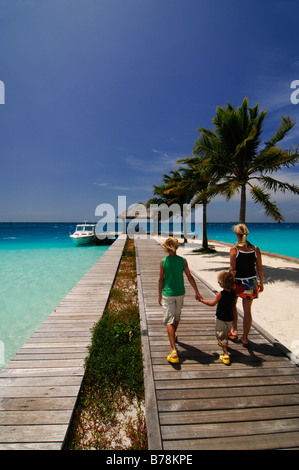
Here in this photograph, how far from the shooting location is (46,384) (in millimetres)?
3184

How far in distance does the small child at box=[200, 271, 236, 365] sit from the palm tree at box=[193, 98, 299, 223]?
7864mm

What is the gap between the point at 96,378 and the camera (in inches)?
133

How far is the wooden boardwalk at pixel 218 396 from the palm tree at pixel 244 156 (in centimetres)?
820

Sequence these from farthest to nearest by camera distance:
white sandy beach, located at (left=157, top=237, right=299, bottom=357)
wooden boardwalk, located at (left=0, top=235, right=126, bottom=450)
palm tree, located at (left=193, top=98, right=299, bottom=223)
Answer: palm tree, located at (left=193, top=98, right=299, bottom=223) < white sandy beach, located at (left=157, top=237, right=299, bottom=357) < wooden boardwalk, located at (left=0, top=235, right=126, bottom=450)

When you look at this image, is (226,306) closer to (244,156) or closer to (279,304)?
(279,304)

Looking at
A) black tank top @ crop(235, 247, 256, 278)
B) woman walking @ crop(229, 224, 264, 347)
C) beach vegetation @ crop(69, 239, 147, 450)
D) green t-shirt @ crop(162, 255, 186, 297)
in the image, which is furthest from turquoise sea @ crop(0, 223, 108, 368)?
black tank top @ crop(235, 247, 256, 278)

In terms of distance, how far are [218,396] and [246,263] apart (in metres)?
2.01

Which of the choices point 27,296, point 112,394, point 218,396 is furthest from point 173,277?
point 27,296

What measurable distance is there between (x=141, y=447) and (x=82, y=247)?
1184 inches

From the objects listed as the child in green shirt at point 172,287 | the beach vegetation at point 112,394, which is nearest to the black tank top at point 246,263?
the child in green shirt at point 172,287

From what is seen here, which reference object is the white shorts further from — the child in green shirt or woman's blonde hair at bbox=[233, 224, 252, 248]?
woman's blonde hair at bbox=[233, 224, 252, 248]

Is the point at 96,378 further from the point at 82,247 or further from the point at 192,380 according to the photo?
the point at 82,247

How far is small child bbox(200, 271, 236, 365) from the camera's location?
3377 mm

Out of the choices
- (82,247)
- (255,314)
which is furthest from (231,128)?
(82,247)
